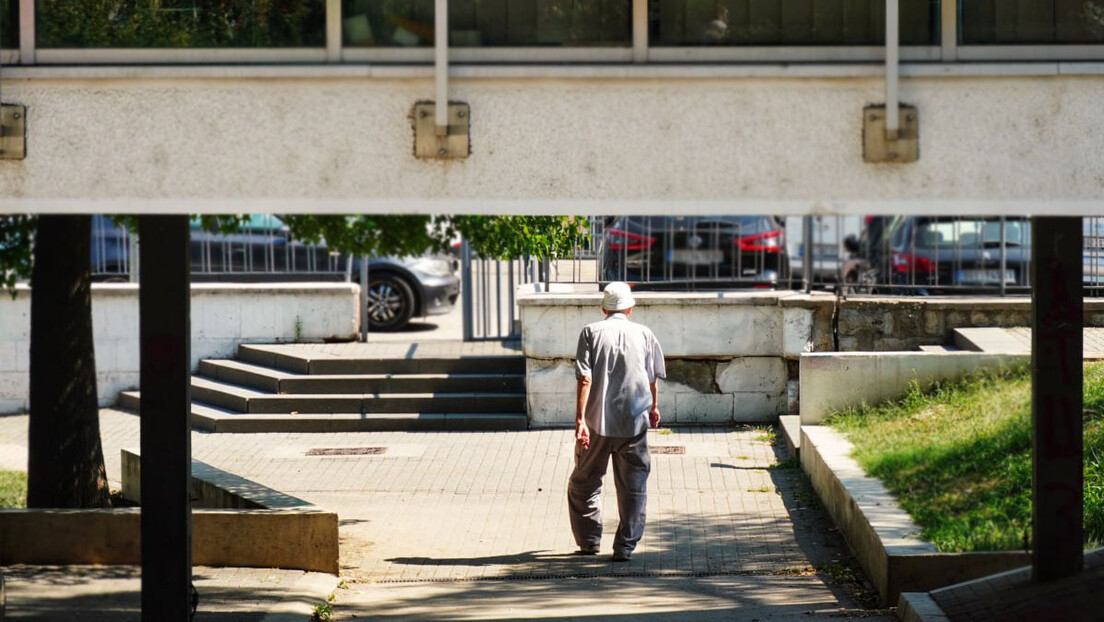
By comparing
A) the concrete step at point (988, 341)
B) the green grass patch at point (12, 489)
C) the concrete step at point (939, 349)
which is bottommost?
the green grass patch at point (12, 489)

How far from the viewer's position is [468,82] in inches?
211

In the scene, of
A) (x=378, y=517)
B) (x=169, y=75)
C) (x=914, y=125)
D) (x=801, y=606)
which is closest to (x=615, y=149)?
(x=914, y=125)

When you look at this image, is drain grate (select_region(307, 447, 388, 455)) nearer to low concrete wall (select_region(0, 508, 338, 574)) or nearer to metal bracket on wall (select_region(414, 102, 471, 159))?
low concrete wall (select_region(0, 508, 338, 574))

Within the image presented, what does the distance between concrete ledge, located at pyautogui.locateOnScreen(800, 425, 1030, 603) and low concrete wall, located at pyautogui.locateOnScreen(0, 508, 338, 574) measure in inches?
122

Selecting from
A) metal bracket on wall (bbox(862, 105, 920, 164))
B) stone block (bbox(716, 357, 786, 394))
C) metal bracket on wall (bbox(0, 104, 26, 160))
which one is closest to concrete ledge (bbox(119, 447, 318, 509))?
metal bracket on wall (bbox(0, 104, 26, 160))

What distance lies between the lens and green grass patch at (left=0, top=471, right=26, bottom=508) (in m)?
10.6

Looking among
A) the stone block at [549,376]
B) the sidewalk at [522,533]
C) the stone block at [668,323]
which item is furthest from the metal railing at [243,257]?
the stone block at [668,323]

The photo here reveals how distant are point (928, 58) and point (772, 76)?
63 centimetres

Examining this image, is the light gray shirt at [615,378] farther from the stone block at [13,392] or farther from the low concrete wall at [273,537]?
the stone block at [13,392]

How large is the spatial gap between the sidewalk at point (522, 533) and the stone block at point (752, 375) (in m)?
0.53

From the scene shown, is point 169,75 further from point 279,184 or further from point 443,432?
point 443,432

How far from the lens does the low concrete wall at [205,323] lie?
1509 centimetres

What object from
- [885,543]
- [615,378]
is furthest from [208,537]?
[885,543]

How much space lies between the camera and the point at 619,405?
839 centimetres
